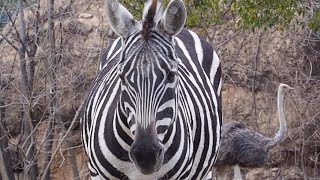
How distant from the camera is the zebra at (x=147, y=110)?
3.72 metres

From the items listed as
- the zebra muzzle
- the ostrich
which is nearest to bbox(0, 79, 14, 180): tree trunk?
the ostrich

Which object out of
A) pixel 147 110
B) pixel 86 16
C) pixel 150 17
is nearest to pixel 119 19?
pixel 150 17

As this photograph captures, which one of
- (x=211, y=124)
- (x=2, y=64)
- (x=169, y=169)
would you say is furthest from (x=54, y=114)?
(x=169, y=169)

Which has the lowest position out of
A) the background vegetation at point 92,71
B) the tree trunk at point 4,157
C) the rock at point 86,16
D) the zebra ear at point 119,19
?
the tree trunk at point 4,157

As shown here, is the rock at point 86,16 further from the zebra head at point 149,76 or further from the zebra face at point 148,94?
the zebra face at point 148,94

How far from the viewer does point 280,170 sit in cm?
1144

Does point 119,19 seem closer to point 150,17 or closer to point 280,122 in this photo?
point 150,17

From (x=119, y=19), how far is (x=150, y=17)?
0.17 metres

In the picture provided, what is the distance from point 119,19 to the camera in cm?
394

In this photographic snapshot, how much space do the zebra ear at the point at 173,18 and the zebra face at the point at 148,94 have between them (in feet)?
0.20

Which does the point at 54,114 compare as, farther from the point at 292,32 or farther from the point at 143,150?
the point at 143,150

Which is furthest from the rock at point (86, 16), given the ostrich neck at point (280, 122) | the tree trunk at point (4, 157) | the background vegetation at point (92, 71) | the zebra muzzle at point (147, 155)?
the zebra muzzle at point (147, 155)

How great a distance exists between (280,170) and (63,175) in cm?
335

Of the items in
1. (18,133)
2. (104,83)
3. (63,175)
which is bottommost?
(63,175)
